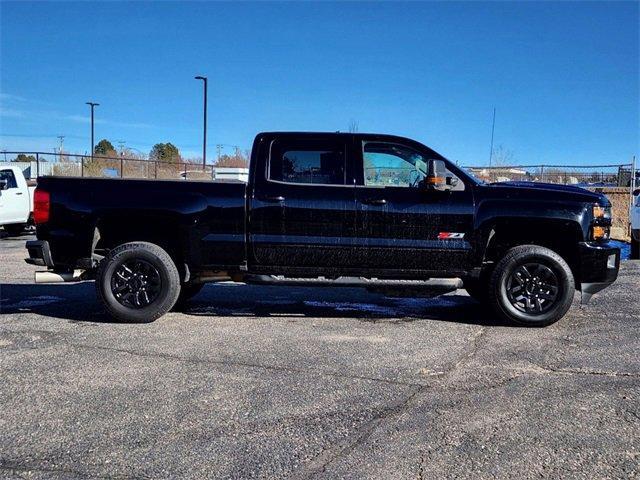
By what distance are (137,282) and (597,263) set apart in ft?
15.5

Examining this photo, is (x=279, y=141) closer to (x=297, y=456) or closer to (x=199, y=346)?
(x=199, y=346)

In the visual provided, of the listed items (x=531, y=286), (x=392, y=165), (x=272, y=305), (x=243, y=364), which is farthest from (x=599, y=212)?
(x=243, y=364)

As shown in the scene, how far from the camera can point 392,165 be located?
6.50m

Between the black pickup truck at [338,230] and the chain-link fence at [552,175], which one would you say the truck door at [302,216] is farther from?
the chain-link fence at [552,175]

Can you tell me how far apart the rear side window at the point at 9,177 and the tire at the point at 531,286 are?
48.3ft

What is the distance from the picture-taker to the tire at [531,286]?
20.6 feet

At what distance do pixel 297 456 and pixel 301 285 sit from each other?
125 inches

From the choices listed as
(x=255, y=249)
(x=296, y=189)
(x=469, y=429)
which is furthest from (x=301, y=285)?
(x=469, y=429)

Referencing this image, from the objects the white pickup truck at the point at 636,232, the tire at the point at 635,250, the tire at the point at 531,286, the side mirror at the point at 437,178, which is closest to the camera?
the side mirror at the point at 437,178

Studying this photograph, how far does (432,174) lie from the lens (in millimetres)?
6078

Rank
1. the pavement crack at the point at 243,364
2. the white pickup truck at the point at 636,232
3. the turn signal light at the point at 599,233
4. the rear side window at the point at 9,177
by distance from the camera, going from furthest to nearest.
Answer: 1. the rear side window at the point at 9,177
2. the white pickup truck at the point at 636,232
3. the turn signal light at the point at 599,233
4. the pavement crack at the point at 243,364

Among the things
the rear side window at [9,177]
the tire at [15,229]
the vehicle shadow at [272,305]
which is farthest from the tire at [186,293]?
the tire at [15,229]

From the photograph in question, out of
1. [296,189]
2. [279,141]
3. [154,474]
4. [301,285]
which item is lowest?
[154,474]

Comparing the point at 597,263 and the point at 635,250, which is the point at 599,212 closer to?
the point at 597,263
